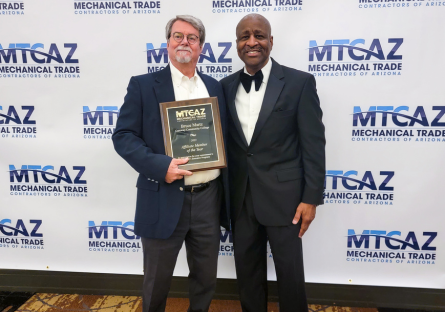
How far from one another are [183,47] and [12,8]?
5.40 feet

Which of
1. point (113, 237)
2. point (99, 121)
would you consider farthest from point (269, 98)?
point (113, 237)

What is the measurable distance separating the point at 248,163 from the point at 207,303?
92 centimetres

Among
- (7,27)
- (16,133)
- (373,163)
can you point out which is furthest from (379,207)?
(7,27)

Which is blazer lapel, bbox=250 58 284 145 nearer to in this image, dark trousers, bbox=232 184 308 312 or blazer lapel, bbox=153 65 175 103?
dark trousers, bbox=232 184 308 312

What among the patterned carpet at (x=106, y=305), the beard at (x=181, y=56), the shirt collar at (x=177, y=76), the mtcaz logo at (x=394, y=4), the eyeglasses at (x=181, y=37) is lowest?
the patterned carpet at (x=106, y=305)

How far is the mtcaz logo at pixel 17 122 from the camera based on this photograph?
103 inches

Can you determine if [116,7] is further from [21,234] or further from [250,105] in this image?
[21,234]

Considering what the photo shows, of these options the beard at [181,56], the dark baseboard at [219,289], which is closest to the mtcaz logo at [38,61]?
the beard at [181,56]

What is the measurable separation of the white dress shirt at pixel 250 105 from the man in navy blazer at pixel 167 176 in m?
0.11

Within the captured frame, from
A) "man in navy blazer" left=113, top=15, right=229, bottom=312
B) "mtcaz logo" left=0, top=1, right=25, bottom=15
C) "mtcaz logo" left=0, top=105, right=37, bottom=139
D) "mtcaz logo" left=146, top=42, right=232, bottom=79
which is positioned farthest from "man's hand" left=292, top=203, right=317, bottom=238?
"mtcaz logo" left=0, top=1, right=25, bottom=15

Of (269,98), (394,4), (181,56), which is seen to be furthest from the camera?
(394,4)

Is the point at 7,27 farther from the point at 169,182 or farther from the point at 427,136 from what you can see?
the point at 427,136

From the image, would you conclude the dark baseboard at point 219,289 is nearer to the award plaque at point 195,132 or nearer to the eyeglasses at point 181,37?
the award plaque at point 195,132

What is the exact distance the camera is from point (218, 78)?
2508mm
